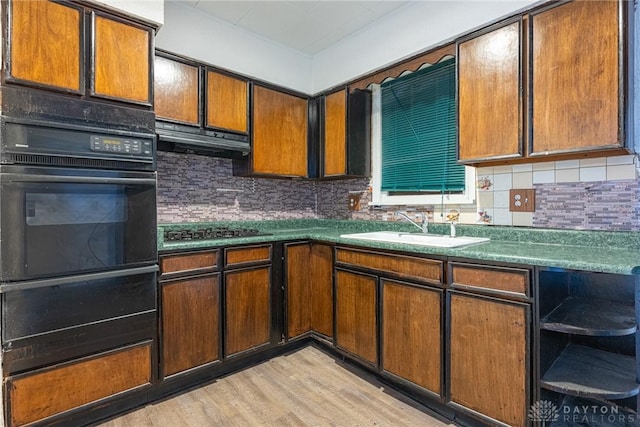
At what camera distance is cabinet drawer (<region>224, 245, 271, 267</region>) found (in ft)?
7.11

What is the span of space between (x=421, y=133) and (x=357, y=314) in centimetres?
146

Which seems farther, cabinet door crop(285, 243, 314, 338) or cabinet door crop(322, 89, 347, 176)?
cabinet door crop(322, 89, 347, 176)

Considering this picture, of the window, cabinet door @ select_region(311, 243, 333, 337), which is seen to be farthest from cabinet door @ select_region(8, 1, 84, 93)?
the window

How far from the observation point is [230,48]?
261 centimetres

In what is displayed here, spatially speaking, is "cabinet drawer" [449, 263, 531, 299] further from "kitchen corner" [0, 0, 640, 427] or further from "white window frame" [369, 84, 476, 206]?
"white window frame" [369, 84, 476, 206]

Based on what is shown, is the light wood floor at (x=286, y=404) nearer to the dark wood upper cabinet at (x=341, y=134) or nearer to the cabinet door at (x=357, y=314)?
the cabinet door at (x=357, y=314)

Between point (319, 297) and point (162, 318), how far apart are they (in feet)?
3.61

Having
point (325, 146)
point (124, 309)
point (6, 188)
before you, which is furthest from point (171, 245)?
point (325, 146)

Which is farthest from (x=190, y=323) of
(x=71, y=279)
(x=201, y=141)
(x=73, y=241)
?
(x=201, y=141)

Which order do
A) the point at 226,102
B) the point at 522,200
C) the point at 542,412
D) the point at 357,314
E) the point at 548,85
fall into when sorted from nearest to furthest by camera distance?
the point at 542,412 → the point at 548,85 → the point at 522,200 → the point at 357,314 → the point at 226,102

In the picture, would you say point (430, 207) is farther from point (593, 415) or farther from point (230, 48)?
point (230, 48)

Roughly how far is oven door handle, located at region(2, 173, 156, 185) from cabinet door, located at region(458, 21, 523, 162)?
1.85m

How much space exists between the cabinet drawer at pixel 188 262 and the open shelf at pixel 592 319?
1.78 metres

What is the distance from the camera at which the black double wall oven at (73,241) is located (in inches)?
57.8
